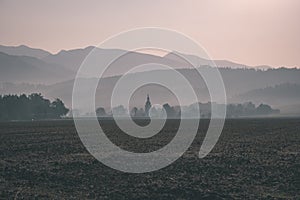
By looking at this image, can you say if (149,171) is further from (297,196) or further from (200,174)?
(297,196)

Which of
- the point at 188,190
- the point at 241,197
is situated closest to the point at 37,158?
the point at 188,190

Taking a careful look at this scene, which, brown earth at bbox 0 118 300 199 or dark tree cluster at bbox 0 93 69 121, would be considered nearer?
brown earth at bbox 0 118 300 199

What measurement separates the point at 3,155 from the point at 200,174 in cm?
1973

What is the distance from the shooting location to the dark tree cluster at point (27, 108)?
160m

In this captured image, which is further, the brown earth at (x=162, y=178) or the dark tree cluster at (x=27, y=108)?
the dark tree cluster at (x=27, y=108)

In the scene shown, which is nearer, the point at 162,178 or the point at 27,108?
the point at 162,178

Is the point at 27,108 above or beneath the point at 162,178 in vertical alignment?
above

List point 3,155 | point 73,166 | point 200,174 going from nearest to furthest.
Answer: point 200,174 < point 73,166 < point 3,155

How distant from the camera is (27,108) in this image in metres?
171

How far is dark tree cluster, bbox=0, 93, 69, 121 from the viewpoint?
16000 cm

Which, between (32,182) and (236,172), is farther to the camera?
(236,172)

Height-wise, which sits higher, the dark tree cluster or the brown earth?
the dark tree cluster

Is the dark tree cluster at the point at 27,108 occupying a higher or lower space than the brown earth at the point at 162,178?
higher

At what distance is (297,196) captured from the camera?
72.7 feet
